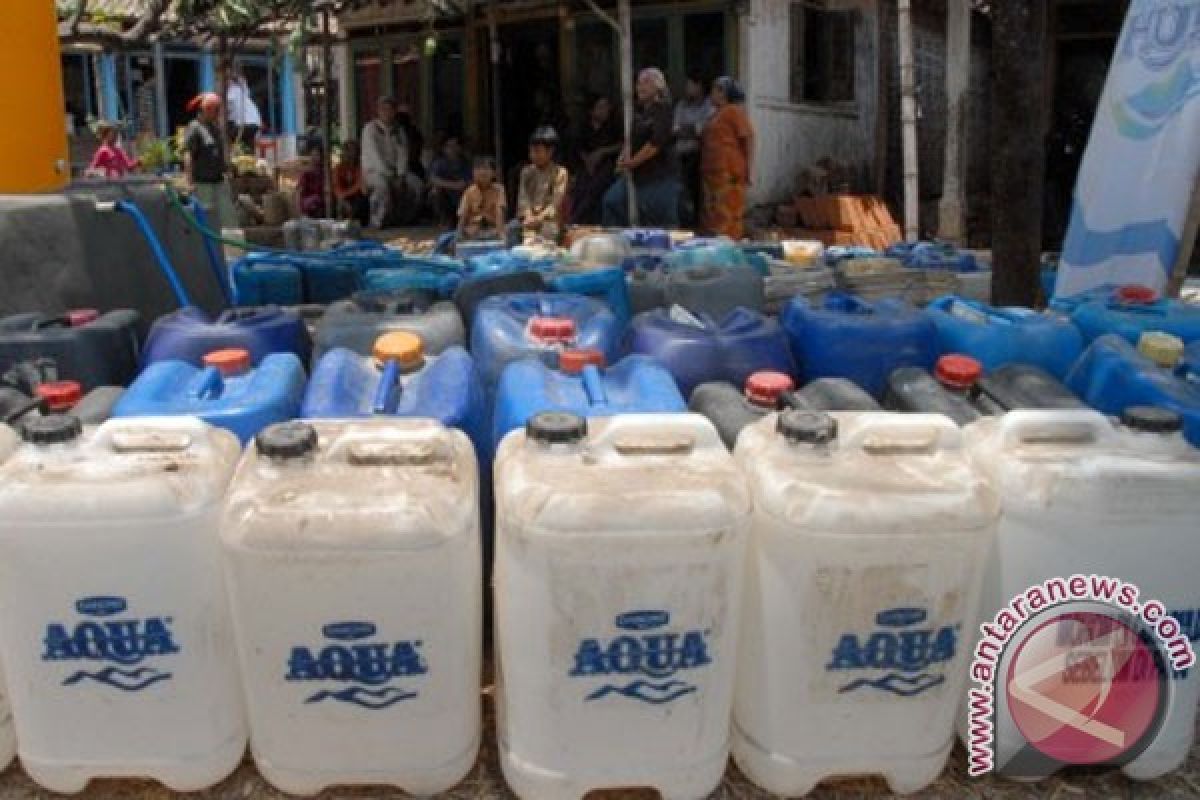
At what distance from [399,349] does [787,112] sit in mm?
9376

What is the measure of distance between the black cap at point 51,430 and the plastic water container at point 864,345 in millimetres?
1867

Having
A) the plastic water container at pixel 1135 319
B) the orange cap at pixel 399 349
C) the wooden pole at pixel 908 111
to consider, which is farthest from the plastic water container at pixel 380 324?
the wooden pole at pixel 908 111

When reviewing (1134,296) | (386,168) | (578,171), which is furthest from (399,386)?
(386,168)

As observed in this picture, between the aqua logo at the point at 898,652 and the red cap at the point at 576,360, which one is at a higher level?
the red cap at the point at 576,360

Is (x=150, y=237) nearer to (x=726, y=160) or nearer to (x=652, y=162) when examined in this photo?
(x=652, y=162)

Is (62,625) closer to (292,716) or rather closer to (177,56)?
(292,716)

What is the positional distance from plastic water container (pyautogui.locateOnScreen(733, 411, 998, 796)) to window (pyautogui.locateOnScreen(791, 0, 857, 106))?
1002 cm

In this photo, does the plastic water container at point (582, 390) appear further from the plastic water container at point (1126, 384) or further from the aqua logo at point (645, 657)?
the plastic water container at point (1126, 384)

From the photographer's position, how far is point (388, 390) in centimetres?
246

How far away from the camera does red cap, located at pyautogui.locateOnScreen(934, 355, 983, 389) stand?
262cm

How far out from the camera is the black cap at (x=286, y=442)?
6.47 ft

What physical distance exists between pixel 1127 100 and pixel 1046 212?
613 centimetres

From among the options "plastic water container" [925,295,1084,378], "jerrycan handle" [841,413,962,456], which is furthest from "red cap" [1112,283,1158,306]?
"jerrycan handle" [841,413,962,456]

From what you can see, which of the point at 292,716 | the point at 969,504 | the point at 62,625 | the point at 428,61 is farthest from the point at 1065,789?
the point at 428,61
